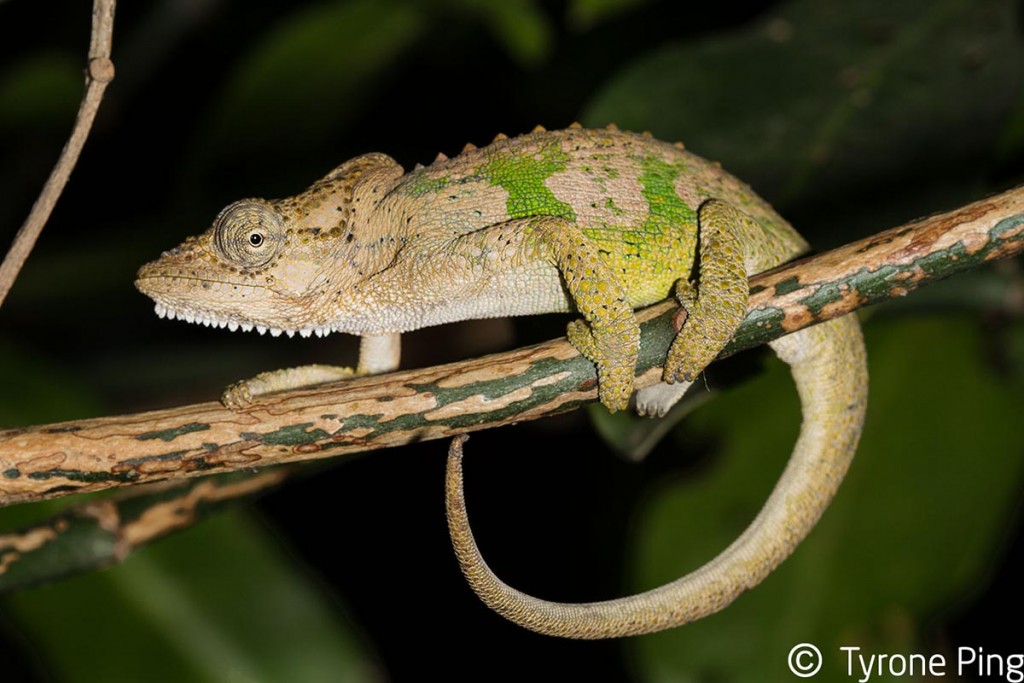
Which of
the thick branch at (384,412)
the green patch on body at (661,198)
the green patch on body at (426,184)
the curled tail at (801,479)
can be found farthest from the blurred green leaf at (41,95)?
the curled tail at (801,479)

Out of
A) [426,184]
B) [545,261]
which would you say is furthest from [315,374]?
[545,261]

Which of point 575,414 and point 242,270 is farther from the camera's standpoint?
point 575,414

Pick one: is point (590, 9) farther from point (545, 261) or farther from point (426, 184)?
point (545, 261)

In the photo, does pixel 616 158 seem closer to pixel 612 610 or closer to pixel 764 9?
pixel 612 610

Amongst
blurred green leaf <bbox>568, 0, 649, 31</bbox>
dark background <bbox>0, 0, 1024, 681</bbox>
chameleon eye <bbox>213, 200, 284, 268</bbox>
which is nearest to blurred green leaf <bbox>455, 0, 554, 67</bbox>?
dark background <bbox>0, 0, 1024, 681</bbox>

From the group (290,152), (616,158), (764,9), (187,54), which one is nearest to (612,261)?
(616,158)

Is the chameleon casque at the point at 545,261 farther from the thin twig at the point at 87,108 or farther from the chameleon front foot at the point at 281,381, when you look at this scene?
the thin twig at the point at 87,108

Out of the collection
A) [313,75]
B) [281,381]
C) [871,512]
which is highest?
[313,75]
